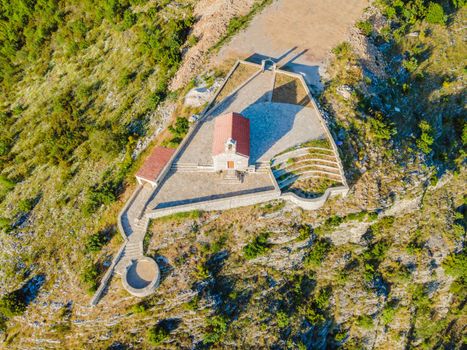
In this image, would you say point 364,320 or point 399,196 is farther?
point 364,320

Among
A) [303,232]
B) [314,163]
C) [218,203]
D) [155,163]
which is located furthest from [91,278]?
[314,163]

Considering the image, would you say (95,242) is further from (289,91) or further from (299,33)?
(299,33)

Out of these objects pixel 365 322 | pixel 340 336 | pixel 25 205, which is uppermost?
pixel 25 205

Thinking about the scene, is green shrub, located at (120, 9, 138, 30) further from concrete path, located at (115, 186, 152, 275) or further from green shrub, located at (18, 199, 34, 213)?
green shrub, located at (18, 199, 34, 213)

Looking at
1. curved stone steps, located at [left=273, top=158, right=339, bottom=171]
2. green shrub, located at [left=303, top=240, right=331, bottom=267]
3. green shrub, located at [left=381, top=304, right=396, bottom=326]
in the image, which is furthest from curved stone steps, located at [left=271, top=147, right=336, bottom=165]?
green shrub, located at [left=381, top=304, right=396, bottom=326]

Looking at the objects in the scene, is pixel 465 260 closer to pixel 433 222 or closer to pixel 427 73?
pixel 433 222

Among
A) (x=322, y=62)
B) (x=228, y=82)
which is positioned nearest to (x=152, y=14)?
(x=228, y=82)

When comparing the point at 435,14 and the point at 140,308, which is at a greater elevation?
the point at 435,14
